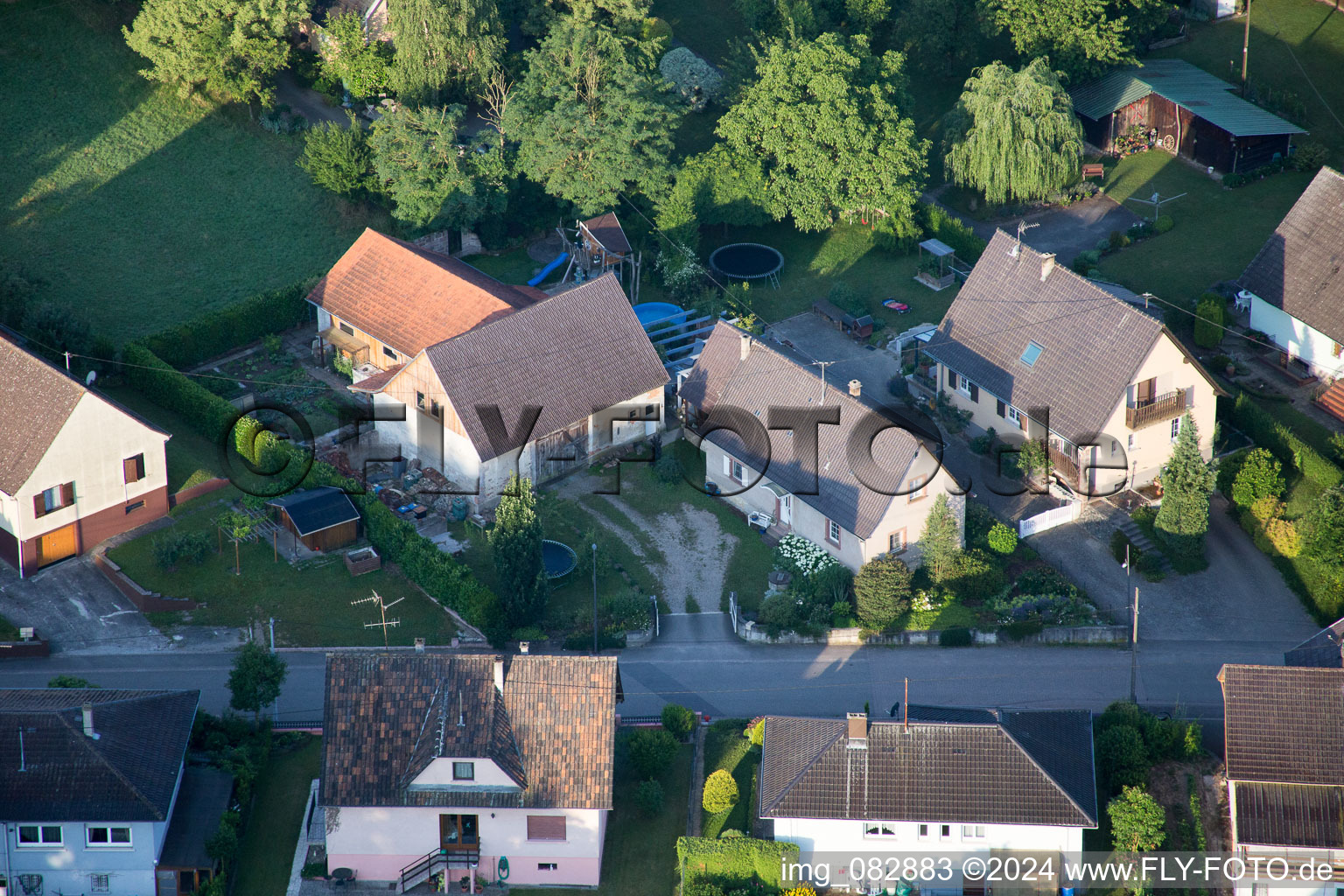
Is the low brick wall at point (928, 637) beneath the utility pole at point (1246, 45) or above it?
beneath

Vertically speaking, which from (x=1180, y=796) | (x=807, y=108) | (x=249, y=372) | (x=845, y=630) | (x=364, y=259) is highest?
(x=807, y=108)

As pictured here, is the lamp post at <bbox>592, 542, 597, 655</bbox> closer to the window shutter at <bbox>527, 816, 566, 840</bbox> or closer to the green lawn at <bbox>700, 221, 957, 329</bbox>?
the window shutter at <bbox>527, 816, 566, 840</bbox>

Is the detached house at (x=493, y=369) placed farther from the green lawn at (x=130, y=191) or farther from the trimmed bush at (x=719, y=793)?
the trimmed bush at (x=719, y=793)

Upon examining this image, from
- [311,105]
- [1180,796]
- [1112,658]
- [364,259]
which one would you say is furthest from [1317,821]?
[311,105]

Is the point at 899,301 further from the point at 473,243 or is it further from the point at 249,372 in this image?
the point at 249,372

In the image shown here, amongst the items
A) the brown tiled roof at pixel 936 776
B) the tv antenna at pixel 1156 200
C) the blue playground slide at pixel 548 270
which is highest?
the tv antenna at pixel 1156 200

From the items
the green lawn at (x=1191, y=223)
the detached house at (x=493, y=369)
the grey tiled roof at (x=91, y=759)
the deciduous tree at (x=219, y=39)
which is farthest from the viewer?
the deciduous tree at (x=219, y=39)

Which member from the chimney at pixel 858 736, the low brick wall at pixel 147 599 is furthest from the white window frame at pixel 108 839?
the chimney at pixel 858 736
